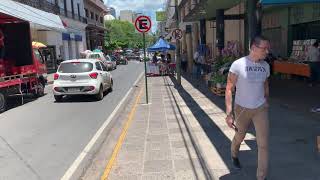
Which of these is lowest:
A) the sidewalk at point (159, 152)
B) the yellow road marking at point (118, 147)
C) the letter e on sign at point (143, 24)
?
the yellow road marking at point (118, 147)

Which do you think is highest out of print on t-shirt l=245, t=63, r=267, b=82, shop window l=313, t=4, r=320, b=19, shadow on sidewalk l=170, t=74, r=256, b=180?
shop window l=313, t=4, r=320, b=19

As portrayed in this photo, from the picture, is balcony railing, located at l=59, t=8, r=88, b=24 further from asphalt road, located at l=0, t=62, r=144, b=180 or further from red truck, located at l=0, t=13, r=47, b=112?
asphalt road, located at l=0, t=62, r=144, b=180

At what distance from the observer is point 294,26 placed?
19891mm

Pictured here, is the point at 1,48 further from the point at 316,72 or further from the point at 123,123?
the point at 316,72

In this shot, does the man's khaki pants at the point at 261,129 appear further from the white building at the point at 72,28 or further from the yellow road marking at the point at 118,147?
the white building at the point at 72,28

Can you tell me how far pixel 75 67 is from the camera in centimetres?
1678

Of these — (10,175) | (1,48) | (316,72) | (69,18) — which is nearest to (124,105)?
(1,48)

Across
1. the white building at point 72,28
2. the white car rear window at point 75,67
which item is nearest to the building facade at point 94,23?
the white building at point 72,28

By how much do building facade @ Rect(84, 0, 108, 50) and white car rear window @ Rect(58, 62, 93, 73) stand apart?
5193 cm

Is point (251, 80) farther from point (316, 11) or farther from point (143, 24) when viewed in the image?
point (316, 11)

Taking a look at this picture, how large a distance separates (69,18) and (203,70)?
31191mm

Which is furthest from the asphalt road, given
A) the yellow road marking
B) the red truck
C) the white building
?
the white building

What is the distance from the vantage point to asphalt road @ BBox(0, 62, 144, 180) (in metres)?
7.18

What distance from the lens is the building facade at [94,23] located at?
6957 centimetres
